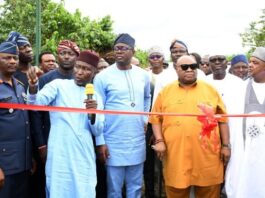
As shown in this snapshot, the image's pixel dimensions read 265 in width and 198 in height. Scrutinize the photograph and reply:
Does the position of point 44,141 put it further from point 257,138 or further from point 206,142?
point 257,138

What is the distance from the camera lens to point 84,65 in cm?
395

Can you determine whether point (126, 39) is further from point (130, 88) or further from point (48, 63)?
point (48, 63)

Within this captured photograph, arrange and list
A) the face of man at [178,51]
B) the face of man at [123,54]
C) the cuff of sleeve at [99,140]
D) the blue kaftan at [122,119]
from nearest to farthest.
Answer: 1. the cuff of sleeve at [99,140]
2. the blue kaftan at [122,119]
3. the face of man at [123,54]
4. the face of man at [178,51]

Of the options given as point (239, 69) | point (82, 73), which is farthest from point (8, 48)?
point (239, 69)

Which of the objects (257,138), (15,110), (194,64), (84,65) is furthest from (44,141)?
(257,138)

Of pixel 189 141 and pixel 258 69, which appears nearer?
pixel 189 141

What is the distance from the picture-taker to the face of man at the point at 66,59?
4.55 metres

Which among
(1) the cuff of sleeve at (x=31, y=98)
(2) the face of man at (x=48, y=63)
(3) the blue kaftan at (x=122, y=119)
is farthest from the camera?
(2) the face of man at (x=48, y=63)

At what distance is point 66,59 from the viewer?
456 centimetres

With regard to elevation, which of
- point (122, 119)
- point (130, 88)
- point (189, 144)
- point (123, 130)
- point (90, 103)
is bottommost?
point (189, 144)

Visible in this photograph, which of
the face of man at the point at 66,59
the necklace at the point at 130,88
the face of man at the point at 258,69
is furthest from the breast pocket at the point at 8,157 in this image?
the face of man at the point at 258,69

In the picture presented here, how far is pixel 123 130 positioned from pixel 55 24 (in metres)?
13.6

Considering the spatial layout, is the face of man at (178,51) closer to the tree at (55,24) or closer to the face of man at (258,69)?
the face of man at (258,69)

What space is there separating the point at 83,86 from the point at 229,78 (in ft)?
6.52
